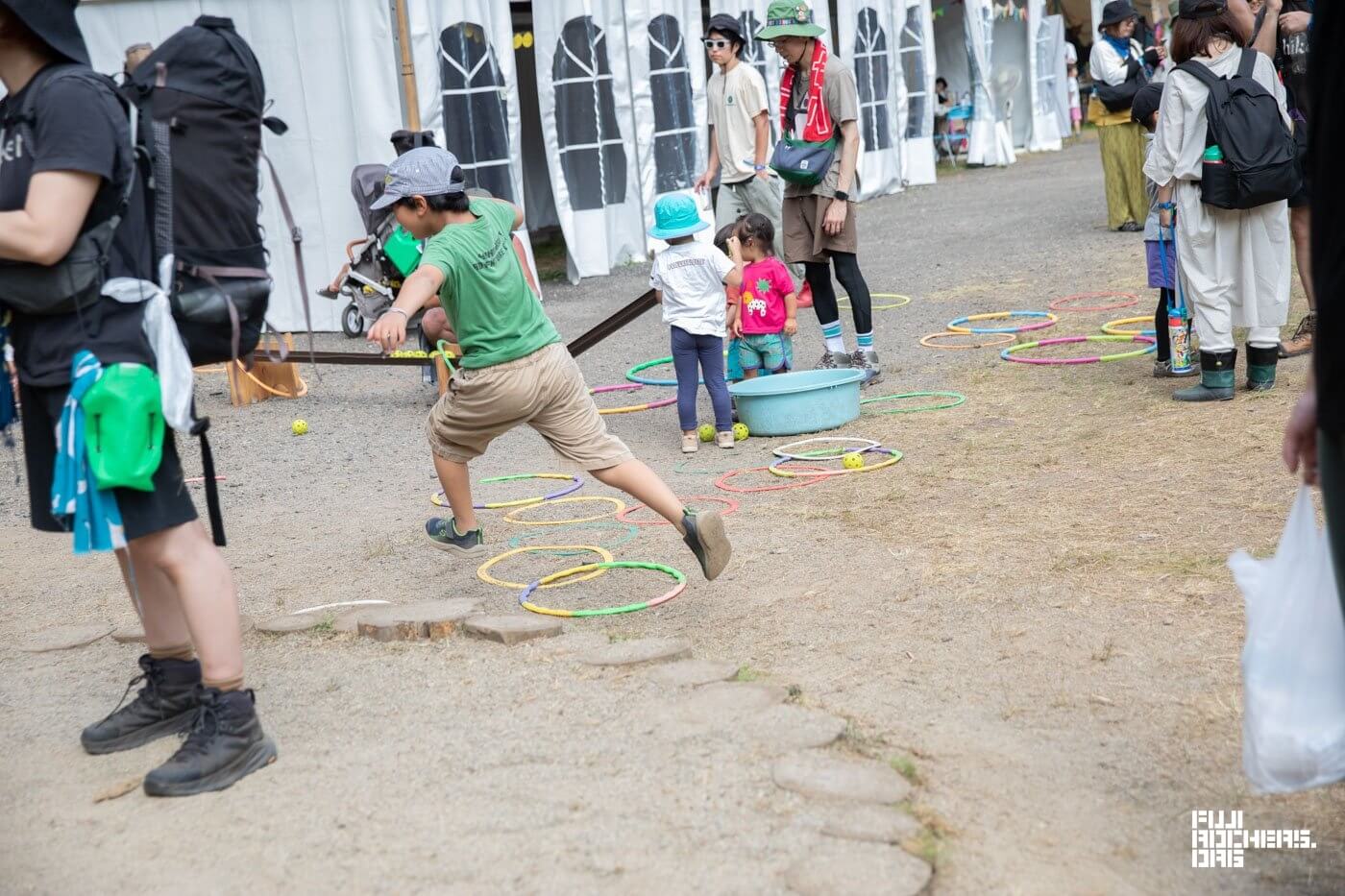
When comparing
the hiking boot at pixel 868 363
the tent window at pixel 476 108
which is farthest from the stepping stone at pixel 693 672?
the tent window at pixel 476 108

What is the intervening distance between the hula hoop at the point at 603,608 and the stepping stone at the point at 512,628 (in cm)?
16

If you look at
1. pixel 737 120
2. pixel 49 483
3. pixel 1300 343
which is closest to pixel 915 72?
pixel 737 120

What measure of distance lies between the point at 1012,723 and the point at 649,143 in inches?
440

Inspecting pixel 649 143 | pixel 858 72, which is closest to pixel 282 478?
pixel 649 143

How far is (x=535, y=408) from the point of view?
182 inches

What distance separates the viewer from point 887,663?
3.87 metres

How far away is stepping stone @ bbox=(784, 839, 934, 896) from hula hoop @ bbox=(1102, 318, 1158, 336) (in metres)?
6.17

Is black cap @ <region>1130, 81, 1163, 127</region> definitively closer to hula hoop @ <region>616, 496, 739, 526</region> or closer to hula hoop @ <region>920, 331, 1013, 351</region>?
hula hoop @ <region>920, 331, 1013, 351</region>

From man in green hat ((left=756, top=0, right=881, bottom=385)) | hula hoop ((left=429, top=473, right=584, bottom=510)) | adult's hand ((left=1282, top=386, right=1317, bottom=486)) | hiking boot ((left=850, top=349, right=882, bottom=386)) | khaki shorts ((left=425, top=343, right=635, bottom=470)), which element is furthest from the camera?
hiking boot ((left=850, top=349, right=882, bottom=386))

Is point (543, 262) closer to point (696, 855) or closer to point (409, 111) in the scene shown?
point (409, 111)

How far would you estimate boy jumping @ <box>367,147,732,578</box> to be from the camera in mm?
4477

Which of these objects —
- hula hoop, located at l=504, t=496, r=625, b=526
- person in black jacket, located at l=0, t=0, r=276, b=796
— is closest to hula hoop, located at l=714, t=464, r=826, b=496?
hula hoop, located at l=504, t=496, r=625, b=526

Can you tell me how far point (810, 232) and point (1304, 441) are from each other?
5.58m

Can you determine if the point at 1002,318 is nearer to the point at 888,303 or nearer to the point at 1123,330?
the point at 1123,330
